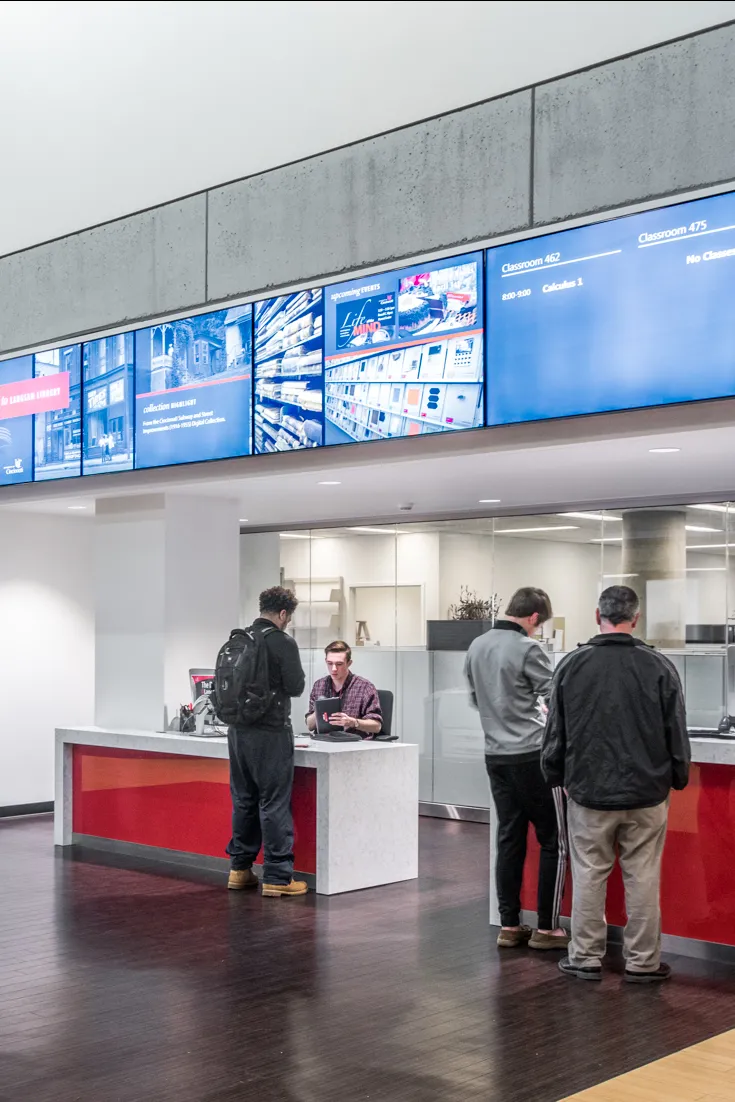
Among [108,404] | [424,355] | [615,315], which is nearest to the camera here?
[615,315]

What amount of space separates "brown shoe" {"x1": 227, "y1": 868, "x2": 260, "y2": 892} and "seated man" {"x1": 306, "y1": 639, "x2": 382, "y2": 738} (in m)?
1.10

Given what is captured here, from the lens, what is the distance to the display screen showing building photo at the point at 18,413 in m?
8.46

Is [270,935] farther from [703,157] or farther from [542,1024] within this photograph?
[703,157]

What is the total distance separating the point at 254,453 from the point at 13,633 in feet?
12.4

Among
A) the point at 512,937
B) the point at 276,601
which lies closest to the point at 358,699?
the point at 276,601

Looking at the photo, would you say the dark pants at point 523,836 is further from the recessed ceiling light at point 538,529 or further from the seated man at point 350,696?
the recessed ceiling light at point 538,529

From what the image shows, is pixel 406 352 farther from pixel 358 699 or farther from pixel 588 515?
pixel 588 515

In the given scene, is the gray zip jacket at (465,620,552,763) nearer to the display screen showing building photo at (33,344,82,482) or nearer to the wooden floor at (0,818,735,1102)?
the wooden floor at (0,818,735,1102)

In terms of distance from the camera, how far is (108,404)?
7906 mm

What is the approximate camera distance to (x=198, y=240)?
8156 millimetres

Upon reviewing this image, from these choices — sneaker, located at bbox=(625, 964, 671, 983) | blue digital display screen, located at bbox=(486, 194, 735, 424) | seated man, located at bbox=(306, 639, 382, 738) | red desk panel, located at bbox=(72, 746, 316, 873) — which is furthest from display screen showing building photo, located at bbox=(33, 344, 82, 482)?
sneaker, located at bbox=(625, 964, 671, 983)

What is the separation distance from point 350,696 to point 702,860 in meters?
2.91

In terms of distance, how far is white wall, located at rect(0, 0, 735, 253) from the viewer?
1623mm

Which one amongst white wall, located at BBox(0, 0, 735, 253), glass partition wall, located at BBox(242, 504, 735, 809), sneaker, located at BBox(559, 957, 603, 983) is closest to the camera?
white wall, located at BBox(0, 0, 735, 253)
